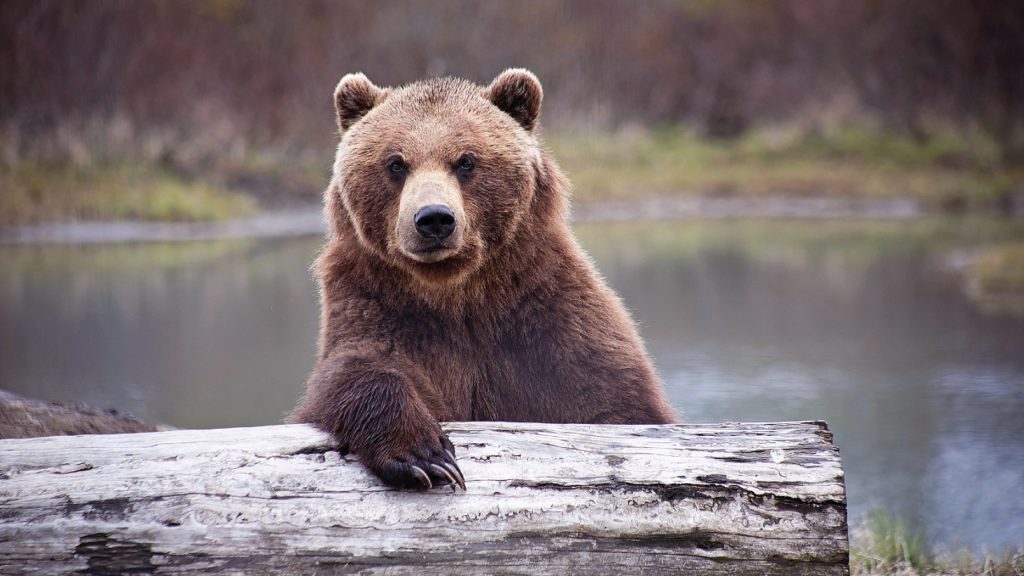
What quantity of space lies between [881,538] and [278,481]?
2830mm

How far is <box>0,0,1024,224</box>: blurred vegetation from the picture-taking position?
1656 centimetres

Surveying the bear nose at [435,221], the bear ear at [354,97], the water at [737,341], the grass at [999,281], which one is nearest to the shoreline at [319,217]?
the water at [737,341]

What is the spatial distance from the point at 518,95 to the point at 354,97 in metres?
0.60

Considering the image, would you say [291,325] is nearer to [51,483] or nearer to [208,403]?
[208,403]

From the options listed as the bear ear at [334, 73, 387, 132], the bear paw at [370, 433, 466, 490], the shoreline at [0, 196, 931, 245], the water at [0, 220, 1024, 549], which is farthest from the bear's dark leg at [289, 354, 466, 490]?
the shoreline at [0, 196, 931, 245]

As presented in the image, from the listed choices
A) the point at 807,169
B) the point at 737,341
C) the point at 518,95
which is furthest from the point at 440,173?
the point at 807,169

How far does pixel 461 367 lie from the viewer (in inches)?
128

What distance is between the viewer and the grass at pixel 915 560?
12.4 ft

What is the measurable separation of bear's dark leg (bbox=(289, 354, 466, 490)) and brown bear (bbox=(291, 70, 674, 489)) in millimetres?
74

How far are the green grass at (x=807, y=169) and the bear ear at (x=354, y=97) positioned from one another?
57.5 feet

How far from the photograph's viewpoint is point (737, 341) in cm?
1093

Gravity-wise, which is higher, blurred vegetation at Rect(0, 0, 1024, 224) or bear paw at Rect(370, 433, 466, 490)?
blurred vegetation at Rect(0, 0, 1024, 224)

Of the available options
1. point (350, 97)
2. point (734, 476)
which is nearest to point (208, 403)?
point (350, 97)

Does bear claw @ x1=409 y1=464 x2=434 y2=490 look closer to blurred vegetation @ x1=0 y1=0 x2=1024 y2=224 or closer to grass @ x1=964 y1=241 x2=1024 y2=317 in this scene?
grass @ x1=964 y1=241 x2=1024 y2=317
